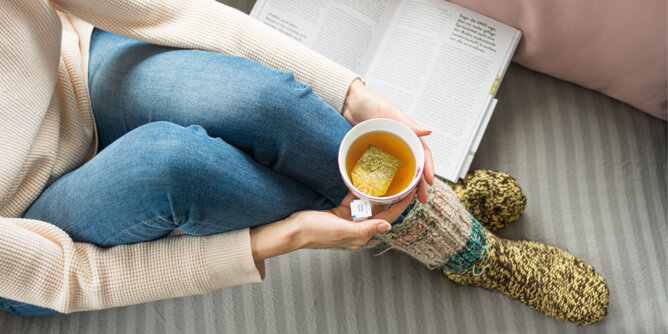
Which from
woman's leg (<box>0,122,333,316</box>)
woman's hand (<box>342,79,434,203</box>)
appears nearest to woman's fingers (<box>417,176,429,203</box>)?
woman's hand (<box>342,79,434,203</box>)

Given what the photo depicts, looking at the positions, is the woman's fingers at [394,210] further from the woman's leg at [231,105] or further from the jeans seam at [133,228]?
the jeans seam at [133,228]

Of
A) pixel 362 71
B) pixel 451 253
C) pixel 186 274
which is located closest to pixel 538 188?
pixel 451 253

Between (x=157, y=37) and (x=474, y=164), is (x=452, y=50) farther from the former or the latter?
(x=157, y=37)

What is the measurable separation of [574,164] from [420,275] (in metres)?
0.44

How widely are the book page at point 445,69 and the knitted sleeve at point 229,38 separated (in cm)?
30

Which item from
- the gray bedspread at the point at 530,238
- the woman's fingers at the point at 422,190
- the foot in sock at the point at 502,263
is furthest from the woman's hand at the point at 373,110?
the gray bedspread at the point at 530,238

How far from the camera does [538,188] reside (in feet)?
3.33

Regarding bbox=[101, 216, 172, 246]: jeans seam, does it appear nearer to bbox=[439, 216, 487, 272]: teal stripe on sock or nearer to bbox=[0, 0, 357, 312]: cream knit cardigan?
bbox=[0, 0, 357, 312]: cream knit cardigan

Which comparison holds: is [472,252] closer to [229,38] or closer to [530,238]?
[530,238]

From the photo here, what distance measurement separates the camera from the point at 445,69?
39.5 inches

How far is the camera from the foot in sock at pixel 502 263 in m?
0.79

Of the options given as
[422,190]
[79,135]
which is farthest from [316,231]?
[79,135]

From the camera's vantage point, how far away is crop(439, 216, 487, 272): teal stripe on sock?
83 centimetres

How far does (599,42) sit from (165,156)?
0.85 metres
